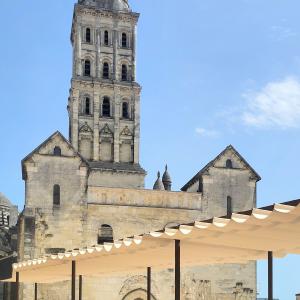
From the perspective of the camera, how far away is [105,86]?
5825 centimetres

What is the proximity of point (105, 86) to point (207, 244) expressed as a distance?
46651 mm

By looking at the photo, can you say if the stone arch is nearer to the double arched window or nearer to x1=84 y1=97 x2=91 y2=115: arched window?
x1=84 y1=97 x2=91 y2=115: arched window

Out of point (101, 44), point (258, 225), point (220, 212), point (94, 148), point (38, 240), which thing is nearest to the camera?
point (258, 225)

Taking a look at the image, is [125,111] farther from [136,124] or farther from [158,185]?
[158,185]

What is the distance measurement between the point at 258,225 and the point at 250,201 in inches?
1102

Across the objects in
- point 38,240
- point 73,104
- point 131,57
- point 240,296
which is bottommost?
point 240,296

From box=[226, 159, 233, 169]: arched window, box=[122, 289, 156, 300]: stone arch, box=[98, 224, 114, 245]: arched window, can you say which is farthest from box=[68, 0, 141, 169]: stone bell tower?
box=[122, 289, 156, 300]: stone arch

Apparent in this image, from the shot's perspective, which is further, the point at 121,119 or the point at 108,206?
the point at 121,119

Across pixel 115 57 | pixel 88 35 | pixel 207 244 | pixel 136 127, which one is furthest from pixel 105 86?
pixel 207 244

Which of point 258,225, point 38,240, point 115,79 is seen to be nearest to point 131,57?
point 115,79

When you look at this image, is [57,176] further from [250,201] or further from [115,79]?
[115,79]

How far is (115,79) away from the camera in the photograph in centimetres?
5884

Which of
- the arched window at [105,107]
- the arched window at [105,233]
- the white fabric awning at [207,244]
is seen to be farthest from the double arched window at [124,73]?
the white fabric awning at [207,244]

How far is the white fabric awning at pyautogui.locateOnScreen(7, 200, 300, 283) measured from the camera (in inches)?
378
